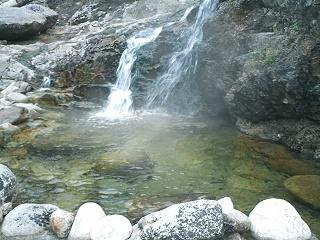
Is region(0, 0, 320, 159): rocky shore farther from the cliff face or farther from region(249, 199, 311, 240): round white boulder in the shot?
region(249, 199, 311, 240): round white boulder

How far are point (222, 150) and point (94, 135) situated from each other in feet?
8.10

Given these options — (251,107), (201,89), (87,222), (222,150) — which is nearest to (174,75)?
(201,89)

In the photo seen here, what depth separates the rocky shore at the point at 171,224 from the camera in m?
4.06

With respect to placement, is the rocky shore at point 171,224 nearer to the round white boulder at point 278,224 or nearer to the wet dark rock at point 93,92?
the round white boulder at point 278,224

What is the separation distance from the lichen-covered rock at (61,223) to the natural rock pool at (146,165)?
0.66 meters

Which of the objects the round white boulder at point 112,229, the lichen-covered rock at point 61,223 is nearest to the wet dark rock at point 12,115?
the lichen-covered rock at point 61,223

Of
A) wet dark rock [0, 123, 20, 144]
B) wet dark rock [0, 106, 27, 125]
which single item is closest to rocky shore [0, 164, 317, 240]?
wet dark rock [0, 123, 20, 144]

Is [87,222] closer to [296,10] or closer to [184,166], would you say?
[184,166]

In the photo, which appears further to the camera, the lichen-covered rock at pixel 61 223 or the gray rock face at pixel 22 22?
the gray rock face at pixel 22 22

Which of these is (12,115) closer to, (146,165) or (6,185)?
(146,165)

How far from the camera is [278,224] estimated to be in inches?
168

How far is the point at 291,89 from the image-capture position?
7.27 meters

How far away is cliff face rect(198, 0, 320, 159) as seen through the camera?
23.3ft

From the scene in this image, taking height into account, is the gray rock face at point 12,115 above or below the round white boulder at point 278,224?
below
